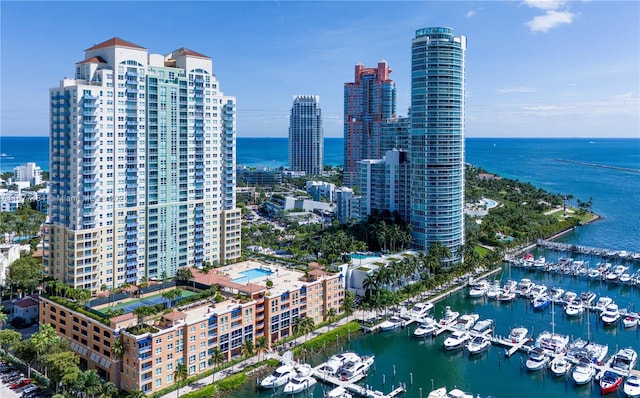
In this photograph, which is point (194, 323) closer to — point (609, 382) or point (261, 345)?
point (261, 345)

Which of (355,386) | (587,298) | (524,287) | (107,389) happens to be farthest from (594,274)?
(107,389)

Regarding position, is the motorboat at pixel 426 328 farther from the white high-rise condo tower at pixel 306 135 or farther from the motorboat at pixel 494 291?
the white high-rise condo tower at pixel 306 135

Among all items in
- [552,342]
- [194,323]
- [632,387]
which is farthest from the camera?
[552,342]

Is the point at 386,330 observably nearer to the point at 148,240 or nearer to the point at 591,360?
the point at 591,360

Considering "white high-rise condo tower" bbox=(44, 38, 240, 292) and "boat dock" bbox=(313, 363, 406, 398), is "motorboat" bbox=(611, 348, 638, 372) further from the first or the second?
"white high-rise condo tower" bbox=(44, 38, 240, 292)

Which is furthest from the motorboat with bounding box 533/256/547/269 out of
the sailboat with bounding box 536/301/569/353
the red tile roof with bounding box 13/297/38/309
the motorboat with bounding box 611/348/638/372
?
the red tile roof with bounding box 13/297/38/309

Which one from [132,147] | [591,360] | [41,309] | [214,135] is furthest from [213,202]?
[591,360]
